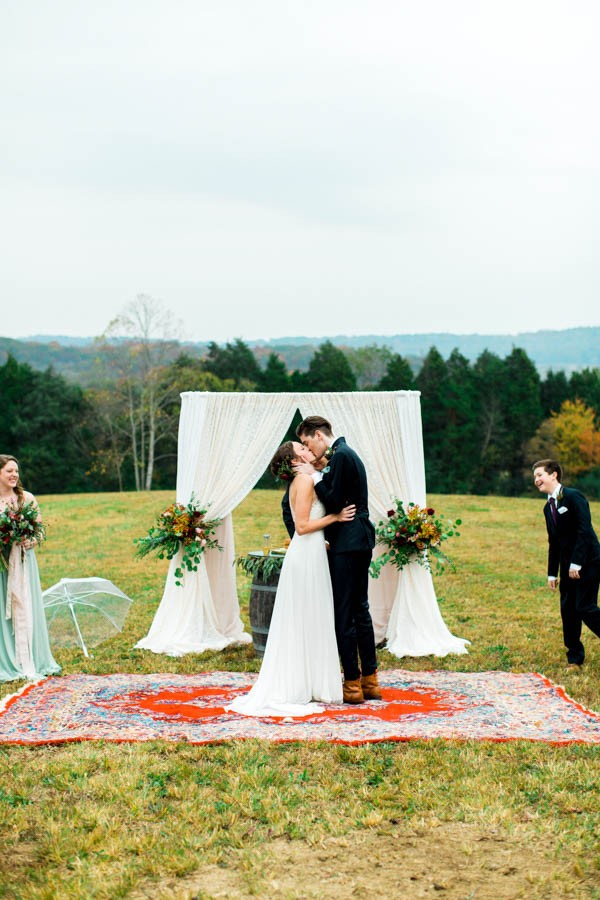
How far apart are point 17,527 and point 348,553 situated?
3.05 meters

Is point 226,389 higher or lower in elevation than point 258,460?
higher

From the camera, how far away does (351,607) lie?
7.12 meters

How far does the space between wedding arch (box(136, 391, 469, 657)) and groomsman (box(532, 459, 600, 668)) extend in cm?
141

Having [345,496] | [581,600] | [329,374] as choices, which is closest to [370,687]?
[345,496]

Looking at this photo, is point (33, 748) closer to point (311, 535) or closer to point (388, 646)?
point (311, 535)

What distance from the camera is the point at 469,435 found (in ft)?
135

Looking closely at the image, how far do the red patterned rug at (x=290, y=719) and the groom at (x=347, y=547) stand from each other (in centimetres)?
38

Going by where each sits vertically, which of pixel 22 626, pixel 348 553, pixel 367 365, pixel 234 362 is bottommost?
pixel 22 626

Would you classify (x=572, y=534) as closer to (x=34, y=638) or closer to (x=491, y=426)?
(x=34, y=638)

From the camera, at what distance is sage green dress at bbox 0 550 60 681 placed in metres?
8.39

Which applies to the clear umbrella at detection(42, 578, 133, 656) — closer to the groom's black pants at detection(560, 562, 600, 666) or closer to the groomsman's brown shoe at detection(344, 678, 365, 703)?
the groomsman's brown shoe at detection(344, 678, 365, 703)

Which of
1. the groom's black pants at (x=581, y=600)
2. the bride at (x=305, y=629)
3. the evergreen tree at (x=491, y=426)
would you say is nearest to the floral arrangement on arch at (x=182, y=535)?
the bride at (x=305, y=629)

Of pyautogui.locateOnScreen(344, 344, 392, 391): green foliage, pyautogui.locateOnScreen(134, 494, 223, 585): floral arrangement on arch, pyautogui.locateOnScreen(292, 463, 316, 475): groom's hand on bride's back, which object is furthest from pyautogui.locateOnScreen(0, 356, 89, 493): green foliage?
pyautogui.locateOnScreen(292, 463, 316, 475): groom's hand on bride's back

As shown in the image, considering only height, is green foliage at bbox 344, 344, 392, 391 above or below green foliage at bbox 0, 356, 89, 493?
above
